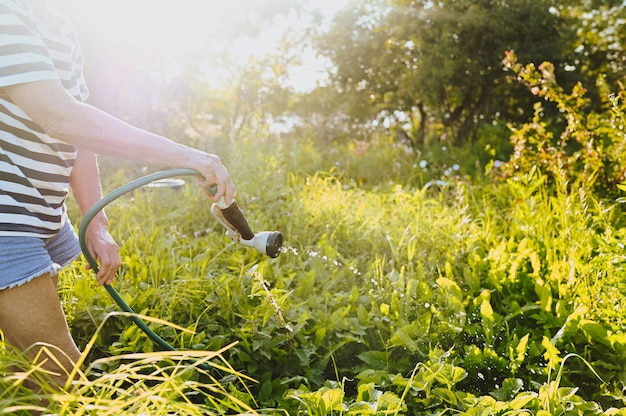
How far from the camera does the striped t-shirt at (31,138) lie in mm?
1216

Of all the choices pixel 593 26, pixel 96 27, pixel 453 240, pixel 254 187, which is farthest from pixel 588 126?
pixel 593 26

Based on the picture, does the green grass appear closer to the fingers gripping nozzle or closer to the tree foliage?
the fingers gripping nozzle

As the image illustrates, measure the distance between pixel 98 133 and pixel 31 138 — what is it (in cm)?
18

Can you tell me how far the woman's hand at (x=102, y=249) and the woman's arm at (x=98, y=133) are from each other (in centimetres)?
48

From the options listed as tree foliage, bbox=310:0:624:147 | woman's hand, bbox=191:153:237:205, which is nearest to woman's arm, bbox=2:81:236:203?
woman's hand, bbox=191:153:237:205

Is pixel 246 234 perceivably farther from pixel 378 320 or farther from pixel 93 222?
pixel 378 320

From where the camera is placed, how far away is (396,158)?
6.61 metres

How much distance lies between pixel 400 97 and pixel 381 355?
18.6 ft

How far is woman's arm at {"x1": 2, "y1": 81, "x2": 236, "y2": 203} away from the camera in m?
1.25

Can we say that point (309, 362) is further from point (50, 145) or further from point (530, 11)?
point (530, 11)

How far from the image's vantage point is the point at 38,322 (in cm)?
142

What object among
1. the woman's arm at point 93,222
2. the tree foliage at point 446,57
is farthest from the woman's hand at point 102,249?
the tree foliage at point 446,57

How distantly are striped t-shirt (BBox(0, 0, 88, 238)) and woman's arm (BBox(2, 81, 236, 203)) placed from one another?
4cm

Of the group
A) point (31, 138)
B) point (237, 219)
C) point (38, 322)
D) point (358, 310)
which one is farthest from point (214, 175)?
point (358, 310)
